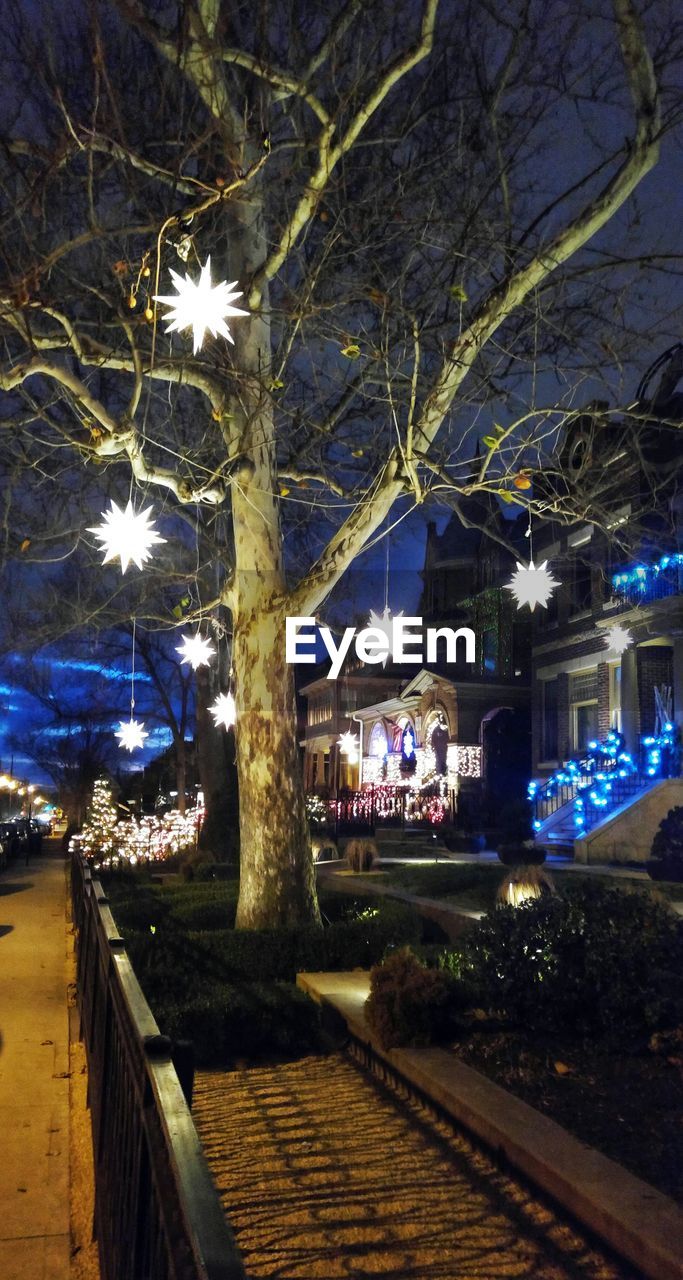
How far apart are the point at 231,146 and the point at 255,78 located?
2.52 metres

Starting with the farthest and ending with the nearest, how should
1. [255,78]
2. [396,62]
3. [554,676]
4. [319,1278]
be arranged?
[554,676] → [255,78] → [396,62] → [319,1278]

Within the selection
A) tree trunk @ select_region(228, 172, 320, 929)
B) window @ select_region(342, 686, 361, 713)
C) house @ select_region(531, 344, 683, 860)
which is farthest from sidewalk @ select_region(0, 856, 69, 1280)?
window @ select_region(342, 686, 361, 713)

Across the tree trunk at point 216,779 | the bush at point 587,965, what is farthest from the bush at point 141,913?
the tree trunk at point 216,779

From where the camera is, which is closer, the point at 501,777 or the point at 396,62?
the point at 396,62

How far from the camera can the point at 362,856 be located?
20547 mm

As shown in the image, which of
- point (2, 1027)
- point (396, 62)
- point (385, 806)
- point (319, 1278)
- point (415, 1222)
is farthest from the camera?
point (385, 806)

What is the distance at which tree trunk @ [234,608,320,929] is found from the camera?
11750mm

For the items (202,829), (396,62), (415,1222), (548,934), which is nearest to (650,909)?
(548,934)

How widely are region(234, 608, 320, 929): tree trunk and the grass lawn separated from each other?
328cm

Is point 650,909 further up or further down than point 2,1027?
further up

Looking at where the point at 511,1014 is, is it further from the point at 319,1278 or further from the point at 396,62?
the point at 396,62

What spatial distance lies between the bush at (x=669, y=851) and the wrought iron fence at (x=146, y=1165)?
39.7ft

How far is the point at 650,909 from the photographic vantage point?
295 inches

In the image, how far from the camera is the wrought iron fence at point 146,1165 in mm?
2132
